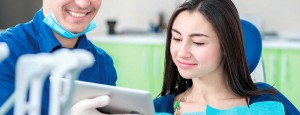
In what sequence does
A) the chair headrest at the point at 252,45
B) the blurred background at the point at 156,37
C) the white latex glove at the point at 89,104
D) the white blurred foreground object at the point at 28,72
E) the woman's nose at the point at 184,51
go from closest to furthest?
the white blurred foreground object at the point at 28,72
the white latex glove at the point at 89,104
the woman's nose at the point at 184,51
the chair headrest at the point at 252,45
the blurred background at the point at 156,37

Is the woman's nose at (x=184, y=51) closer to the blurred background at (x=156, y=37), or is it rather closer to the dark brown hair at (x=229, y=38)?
the dark brown hair at (x=229, y=38)

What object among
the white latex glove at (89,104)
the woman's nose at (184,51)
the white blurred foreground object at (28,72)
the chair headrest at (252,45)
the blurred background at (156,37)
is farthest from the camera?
the blurred background at (156,37)

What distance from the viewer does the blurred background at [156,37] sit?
3.89 m

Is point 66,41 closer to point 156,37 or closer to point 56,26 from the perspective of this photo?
point 56,26

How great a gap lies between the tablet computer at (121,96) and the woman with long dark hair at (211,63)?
0.36 m

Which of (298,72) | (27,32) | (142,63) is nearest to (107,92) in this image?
(27,32)

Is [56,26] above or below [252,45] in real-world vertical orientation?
above

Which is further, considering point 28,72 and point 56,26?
point 56,26

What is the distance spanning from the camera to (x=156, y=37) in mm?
4492

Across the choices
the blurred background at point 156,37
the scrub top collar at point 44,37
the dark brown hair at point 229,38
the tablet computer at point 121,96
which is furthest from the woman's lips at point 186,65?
the blurred background at point 156,37

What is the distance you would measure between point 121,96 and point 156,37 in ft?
10.4

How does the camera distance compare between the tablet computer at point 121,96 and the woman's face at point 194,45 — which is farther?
the woman's face at point 194,45

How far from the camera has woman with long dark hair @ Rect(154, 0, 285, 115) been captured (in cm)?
168

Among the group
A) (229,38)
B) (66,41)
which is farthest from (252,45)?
(66,41)
